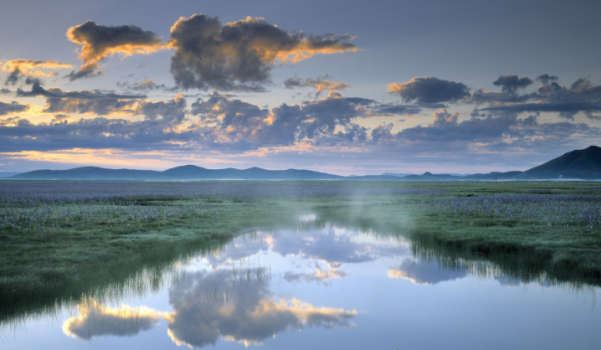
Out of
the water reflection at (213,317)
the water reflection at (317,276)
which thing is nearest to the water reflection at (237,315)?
the water reflection at (213,317)

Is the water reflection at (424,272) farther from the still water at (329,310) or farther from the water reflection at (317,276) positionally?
the water reflection at (317,276)

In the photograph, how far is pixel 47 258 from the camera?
16.2 meters

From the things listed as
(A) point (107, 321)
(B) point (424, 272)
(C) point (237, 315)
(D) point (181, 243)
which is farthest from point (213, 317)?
(D) point (181, 243)

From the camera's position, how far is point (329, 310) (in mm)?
11977

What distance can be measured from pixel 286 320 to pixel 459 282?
789cm

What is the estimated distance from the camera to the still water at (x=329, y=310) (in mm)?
9859

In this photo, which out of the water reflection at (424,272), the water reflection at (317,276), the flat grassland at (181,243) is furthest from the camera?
the water reflection at (317,276)

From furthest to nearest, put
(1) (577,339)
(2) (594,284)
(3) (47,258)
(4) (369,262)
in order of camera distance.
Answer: (4) (369,262) → (3) (47,258) → (2) (594,284) → (1) (577,339)

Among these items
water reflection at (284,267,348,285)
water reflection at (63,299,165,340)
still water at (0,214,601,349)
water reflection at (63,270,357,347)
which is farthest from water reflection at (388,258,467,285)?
water reflection at (63,299,165,340)

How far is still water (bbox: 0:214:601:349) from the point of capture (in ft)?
32.3

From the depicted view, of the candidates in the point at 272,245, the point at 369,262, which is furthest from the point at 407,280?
the point at 272,245

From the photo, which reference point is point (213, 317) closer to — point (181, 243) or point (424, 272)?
point (424, 272)

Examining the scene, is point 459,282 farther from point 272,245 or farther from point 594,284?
point 272,245

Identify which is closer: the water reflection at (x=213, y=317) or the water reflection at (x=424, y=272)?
the water reflection at (x=213, y=317)
